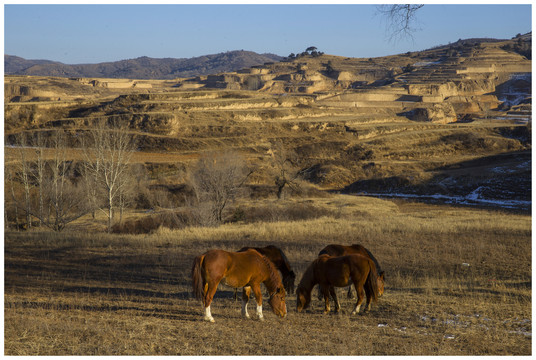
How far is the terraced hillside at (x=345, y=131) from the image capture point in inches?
1951

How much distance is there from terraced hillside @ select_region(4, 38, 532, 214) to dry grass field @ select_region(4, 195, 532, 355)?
25.2m

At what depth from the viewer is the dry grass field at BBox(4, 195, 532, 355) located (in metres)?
7.06

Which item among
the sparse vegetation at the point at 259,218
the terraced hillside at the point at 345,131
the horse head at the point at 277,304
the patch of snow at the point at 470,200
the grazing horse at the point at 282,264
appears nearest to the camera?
the sparse vegetation at the point at 259,218

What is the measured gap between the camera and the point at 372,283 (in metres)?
8.88

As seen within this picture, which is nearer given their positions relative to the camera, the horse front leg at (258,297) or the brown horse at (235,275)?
the brown horse at (235,275)

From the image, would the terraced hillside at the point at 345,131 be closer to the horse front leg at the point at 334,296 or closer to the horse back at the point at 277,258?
the horse back at the point at 277,258

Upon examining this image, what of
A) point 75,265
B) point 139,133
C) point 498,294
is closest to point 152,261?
point 75,265

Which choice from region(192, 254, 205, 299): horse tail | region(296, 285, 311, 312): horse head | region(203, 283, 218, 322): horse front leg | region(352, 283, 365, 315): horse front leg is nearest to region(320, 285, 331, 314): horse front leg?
region(296, 285, 311, 312): horse head

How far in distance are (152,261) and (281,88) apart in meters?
115

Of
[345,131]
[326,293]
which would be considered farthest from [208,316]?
[345,131]

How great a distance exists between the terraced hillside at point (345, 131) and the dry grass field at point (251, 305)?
25.2 meters

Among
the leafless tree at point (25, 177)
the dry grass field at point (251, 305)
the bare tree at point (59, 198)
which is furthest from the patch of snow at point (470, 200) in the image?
the leafless tree at point (25, 177)

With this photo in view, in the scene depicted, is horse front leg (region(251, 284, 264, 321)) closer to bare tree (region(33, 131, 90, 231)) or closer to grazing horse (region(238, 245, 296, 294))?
grazing horse (region(238, 245, 296, 294))

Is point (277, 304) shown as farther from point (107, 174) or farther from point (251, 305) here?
point (107, 174)
